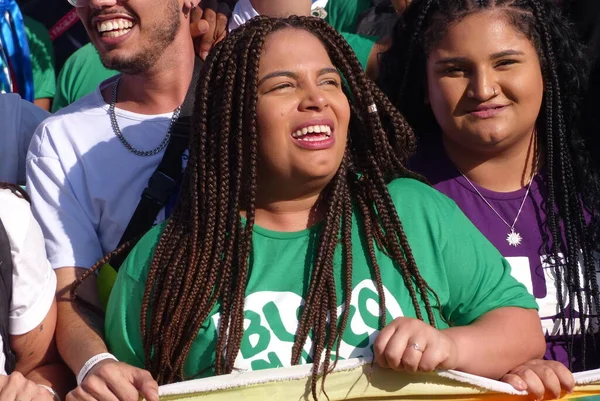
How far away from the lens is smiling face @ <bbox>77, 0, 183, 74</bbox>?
150 inches

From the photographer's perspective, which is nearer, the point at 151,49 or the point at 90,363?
the point at 90,363

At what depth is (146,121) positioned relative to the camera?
3.72 meters

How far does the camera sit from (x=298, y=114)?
2.90 metres

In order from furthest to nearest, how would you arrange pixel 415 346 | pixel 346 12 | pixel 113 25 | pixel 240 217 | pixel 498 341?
1. pixel 346 12
2. pixel 113 25
3. pixel 240 217
4. pixel 498 341
5. pixel 415 346

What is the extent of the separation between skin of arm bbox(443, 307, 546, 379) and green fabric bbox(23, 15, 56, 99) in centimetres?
275

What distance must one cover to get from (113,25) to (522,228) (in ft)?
5.46

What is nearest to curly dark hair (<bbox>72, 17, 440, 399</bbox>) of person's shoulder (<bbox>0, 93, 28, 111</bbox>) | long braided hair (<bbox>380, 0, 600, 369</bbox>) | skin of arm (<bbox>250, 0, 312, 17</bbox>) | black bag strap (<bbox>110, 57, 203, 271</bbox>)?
black bag strap (<bbox>110, 57, 203, 271</bbox>)

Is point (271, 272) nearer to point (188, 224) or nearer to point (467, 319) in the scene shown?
point (188, 224)

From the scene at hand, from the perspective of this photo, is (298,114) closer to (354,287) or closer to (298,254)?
(298,254)

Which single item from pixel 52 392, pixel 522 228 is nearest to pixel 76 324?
pixel 52 392

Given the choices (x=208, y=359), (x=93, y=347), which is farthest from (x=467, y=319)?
(x=93, y=347)

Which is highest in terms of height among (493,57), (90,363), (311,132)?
(493,57)

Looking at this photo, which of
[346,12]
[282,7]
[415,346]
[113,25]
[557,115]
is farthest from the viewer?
[346,12]

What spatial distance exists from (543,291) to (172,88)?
154 centimetres
